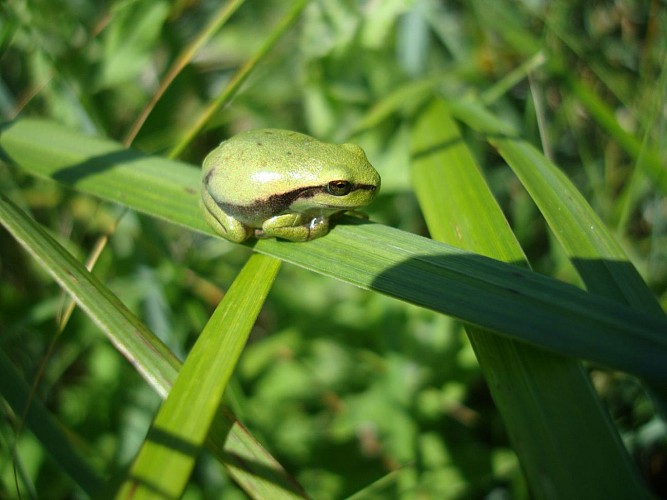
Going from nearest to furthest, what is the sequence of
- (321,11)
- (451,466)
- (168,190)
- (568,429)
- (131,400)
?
(568,429)
(168,190)
(451,466)
(131,400)
(321,11)

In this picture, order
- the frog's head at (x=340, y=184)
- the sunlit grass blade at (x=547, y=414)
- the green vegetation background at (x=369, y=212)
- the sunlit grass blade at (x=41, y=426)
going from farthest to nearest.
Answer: the green vegetation background at (x=369, y=212), the frog's head at (x=340, y=184), the sunlit grass blade at (x=41, y=426), the sunlit grass blade at (x=547, y=414)

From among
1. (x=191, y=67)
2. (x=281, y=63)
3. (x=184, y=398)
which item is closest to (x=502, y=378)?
(x=184, y=398)

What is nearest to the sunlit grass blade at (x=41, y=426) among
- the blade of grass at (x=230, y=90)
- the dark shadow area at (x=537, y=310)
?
the blade of grass at (x=230, y=90)

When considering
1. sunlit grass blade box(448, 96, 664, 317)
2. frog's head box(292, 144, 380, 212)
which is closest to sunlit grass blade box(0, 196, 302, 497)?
frog's head box(292, 144, 380, 212)

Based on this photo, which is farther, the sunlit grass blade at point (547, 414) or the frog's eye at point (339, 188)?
the frog's eye at point (339, 188)

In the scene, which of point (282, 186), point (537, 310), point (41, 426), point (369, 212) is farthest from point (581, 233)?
point (41, 426)

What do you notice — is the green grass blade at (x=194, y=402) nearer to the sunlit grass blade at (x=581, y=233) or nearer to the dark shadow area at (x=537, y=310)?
the dark shadow area at (x=537, y=310)

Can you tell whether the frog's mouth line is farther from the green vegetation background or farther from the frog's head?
the green vegetation background

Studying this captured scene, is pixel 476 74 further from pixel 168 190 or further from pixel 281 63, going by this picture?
pixel 168 190
